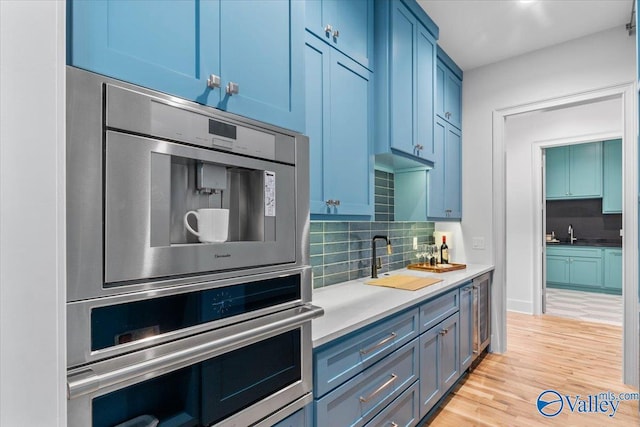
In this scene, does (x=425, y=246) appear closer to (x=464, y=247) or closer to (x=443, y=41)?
(x=464, y=247)

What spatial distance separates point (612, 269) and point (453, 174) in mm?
4513

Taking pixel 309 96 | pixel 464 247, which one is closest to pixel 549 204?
pixel 464 247

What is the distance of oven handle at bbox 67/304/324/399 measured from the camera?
633 mm

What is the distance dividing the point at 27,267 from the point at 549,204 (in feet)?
26.1

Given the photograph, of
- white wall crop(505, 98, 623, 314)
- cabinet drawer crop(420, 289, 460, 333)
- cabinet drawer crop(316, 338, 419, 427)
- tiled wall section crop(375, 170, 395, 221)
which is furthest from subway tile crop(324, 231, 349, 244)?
white wall crop(505, 98, 623, 314)

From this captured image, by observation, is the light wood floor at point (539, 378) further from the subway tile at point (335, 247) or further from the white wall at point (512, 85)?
the subway tile at point (335, 247)

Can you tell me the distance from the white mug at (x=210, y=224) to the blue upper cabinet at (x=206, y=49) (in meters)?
0.30

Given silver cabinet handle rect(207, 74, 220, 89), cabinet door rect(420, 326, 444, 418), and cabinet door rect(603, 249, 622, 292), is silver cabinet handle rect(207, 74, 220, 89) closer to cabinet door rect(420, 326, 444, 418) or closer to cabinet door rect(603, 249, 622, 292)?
cabinet door rect(420, 326, 444, 418)

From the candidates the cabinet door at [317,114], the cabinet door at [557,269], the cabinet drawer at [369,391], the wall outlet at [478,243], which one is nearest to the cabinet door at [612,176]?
the cabinet door at [557,269]

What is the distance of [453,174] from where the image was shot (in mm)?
3244

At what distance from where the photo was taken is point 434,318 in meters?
2.12

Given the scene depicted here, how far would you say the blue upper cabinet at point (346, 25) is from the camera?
64.1 inches

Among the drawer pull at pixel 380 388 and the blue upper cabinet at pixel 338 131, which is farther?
the blue upper cabinet at pixel 338 131

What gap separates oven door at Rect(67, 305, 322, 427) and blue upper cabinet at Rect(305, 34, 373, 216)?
0.69 metres
